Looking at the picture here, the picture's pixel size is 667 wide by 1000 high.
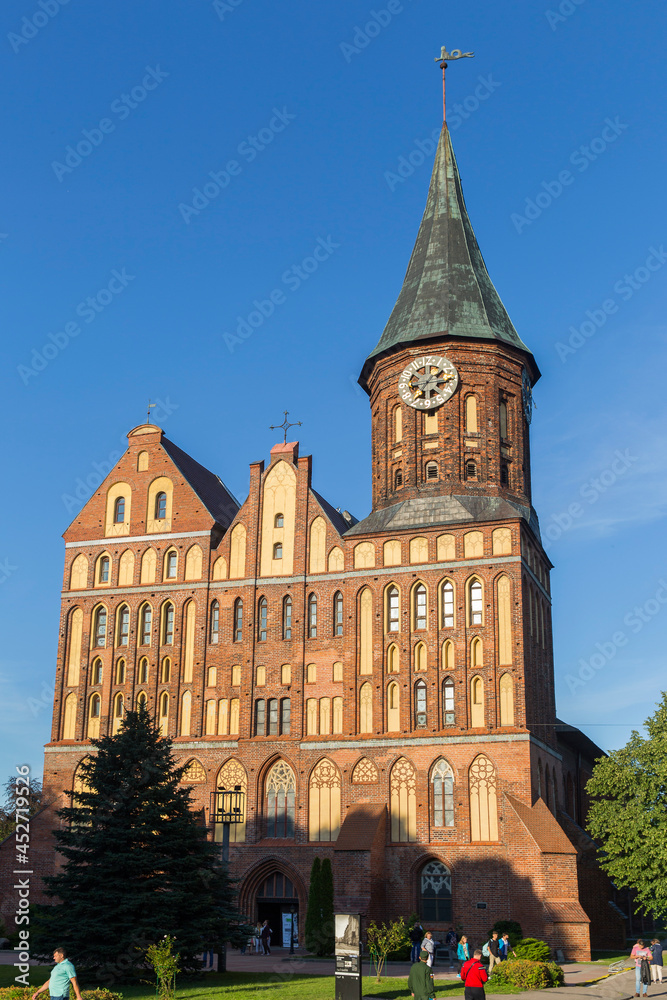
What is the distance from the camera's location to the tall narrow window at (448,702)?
1631 inches

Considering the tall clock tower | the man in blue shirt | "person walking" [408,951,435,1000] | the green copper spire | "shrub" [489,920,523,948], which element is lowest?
"shrub" [489,920,523,948]

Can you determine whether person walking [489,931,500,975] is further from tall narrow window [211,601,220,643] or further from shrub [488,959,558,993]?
tall narrow window [211,601,220,643]

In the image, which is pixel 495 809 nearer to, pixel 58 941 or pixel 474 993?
pixel 58 941

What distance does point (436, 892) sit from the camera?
129 feet

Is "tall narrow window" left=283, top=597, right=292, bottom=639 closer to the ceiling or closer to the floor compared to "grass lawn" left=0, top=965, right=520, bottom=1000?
closer to the ceiling

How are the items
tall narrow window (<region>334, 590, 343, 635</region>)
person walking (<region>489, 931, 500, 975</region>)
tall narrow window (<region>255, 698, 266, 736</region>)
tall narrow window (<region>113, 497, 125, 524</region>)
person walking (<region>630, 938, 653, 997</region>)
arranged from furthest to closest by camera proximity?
tall narrow window (<region>113, 497, 125, 524</region>)
tall narrow window (<region>334, 590, 343, 635</region>)
tall narrow window (<region>255, 698, 266, 736</region>)
person walking (<region>489, 931, 500, 975</region>)
person walking (<region>630, 938, 653, 997</region>)

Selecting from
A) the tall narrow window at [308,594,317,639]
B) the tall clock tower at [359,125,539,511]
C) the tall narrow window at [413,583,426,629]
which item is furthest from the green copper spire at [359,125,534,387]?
the tall narrow window at [308,594,317,639]

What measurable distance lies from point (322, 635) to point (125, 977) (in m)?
20.7

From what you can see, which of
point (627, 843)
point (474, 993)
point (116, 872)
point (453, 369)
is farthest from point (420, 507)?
point (474, 993)

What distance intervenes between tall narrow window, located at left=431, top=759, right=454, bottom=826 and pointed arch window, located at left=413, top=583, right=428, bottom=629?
5510 millimetres

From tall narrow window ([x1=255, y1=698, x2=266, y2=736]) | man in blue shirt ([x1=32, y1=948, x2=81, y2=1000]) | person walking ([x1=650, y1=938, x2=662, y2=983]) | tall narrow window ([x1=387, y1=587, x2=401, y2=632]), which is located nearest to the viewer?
man in blue shirt ([x1=32, y1=948, x2=81, y2=1000])

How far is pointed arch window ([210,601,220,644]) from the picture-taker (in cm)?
4606

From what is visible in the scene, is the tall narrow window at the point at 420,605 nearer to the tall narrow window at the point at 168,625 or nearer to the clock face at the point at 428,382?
the clock face at the point at 428,382

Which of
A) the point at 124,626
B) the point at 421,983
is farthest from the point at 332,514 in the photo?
the point at 421,983
